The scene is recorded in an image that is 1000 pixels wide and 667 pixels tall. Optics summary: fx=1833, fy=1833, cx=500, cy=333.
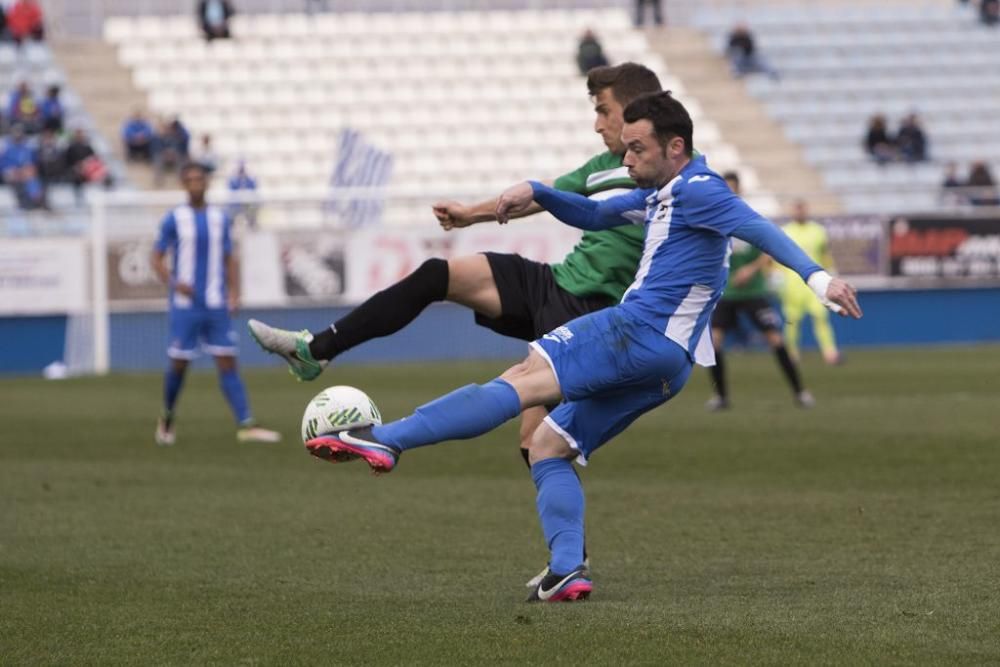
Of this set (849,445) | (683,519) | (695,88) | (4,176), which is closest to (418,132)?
(695,88)

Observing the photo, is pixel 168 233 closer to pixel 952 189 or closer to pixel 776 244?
pixel 776 244

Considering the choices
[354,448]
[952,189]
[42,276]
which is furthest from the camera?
[952,189]

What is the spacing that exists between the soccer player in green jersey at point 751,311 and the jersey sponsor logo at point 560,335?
35.4 ft

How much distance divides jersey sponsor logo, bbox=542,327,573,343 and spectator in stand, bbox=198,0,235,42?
2886 cm

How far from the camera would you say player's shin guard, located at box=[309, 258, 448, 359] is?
23.2 ft

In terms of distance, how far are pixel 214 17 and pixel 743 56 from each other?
1044 centimetres

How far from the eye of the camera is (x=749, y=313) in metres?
18.1

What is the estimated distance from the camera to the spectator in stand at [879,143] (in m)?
34.1

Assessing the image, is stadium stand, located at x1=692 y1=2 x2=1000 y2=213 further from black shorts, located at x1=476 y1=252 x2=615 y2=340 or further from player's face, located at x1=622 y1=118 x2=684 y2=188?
player's face, located at x1=622 y1=118 x2=684 y2=188

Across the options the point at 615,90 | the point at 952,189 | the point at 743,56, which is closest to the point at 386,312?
the point at 615,90

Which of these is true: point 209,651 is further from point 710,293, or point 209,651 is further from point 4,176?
point 4,176

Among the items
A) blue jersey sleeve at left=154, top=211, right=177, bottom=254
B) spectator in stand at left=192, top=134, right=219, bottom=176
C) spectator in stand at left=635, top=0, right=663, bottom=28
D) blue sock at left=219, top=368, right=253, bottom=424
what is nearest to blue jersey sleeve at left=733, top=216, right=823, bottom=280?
blue sock at left=219, top=368, right=253, bottom=424

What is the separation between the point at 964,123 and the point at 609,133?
99.8 feet

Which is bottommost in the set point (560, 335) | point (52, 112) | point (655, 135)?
point (52, 112)
